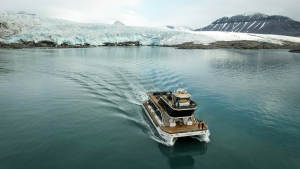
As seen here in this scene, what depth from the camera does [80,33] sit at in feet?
431

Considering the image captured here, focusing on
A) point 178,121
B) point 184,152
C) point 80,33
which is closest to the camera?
point 184,152

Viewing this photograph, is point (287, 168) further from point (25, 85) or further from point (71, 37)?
point (71, 37)

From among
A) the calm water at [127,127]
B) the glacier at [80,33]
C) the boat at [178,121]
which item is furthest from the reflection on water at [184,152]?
the glacier at [80,33]

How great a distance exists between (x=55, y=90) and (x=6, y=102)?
24.9ft

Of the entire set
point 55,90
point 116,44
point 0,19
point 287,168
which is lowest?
point 287,168

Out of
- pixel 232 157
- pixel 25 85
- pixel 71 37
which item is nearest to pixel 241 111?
pixel 232 157

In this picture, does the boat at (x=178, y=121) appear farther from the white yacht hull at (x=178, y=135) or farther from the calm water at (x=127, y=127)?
the calm water at (x=127, y=127)

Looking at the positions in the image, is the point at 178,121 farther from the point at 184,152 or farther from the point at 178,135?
the point at 184,152

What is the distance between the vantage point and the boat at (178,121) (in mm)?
19703

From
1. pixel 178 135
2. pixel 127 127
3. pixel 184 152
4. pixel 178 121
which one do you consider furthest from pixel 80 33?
pixel 184 152

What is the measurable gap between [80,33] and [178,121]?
4965 inches

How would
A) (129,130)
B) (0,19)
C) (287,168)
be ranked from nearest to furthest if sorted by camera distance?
(287,168), (129,130), (0,19)

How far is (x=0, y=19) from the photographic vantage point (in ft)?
398

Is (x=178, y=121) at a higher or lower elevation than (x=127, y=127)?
higher
